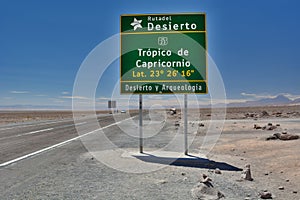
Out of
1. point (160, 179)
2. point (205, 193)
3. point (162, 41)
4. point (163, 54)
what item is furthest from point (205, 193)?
point (162, 41)

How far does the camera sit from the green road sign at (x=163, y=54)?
11.0 metres

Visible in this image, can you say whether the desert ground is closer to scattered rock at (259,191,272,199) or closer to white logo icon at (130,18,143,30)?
scattered rock at (259,191,272,199)

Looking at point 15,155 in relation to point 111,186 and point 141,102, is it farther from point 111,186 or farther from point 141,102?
point 111,186

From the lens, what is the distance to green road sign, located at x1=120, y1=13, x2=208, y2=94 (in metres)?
11.0

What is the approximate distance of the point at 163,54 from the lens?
11.1 m

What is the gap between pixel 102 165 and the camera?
29.8 ft

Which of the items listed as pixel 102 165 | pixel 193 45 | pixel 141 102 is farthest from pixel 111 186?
pixel 193 45

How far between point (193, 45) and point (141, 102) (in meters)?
2.87

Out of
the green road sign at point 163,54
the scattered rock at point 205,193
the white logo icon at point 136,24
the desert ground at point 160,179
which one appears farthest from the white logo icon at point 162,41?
the scattered rock at point 205,193

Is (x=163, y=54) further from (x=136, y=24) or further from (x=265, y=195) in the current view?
(x=265, y=195)

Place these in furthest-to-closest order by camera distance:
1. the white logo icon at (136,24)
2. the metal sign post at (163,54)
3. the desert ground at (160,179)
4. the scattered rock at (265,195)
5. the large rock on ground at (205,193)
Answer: the white logo icon at (136,24) → the metal sign post at (163,54) → the desert ground at (160,179) → the scattered rock at (265,195) → the large rock on ground at (205,193)

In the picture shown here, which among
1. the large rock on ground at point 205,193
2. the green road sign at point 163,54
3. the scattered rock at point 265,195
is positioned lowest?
the scattered rock at point 265,195

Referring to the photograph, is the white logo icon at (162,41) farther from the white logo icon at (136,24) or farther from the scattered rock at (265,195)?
the scattered rock at (265,195)

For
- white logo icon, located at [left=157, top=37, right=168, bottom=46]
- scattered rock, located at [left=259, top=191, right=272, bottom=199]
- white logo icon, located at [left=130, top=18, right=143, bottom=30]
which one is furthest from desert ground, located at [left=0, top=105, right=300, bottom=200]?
white logo icon, located at [left=130, top=18, right=143, bottom=30]
